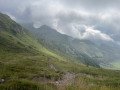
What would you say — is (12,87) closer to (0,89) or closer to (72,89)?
(0,89)

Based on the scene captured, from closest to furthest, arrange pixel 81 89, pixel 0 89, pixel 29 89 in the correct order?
pixel 81 89, pixel 0 89, pixel 29 89

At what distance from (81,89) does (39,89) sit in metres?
2.95

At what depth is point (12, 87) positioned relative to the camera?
838 cm

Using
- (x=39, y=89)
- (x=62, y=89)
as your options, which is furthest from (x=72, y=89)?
(x=39, y=89)

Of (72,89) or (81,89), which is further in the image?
(72,89)

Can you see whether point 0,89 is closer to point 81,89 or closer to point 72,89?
point 72,89

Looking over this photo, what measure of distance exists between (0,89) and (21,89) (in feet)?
4.35

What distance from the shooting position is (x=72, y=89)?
26.6 ft

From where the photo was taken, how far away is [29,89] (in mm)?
8672

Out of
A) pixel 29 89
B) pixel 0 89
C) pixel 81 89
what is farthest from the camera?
pixel 29 89

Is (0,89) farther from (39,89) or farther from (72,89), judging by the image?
(72,89)

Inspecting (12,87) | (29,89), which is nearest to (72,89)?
(29,89)

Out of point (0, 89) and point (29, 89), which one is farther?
point (29, 89)

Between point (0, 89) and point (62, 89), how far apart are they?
413 cm
